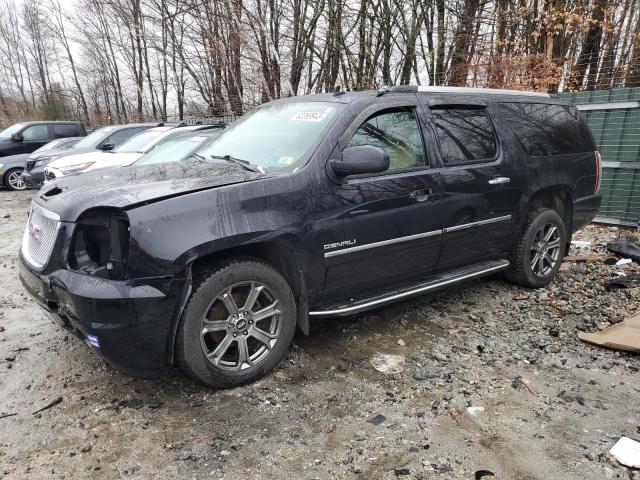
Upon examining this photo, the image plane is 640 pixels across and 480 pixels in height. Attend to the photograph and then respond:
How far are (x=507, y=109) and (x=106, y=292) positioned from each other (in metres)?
3.81

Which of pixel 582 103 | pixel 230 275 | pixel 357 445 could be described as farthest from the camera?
pixel 582 103

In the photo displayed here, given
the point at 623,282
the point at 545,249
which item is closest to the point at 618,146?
the point at 623,282

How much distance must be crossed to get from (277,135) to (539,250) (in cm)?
296

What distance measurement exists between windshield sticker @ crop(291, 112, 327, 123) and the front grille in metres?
1.83

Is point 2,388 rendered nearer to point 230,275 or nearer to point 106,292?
point 106,292

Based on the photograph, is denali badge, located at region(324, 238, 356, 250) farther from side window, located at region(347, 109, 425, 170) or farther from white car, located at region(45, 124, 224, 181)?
white car, located at region(45, 124, 224, 181)

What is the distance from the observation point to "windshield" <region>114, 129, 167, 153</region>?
30.0ft

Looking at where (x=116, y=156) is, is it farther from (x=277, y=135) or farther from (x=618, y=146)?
(x=618, y=146)

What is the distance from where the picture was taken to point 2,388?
3094 millimetres

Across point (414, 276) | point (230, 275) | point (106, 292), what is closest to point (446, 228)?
point (414, 276)

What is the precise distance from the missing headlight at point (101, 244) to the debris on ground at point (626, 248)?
5743 mm

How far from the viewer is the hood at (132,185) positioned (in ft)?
8.94

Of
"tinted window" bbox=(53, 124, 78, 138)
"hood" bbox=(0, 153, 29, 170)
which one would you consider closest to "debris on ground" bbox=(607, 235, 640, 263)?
"hood" bbox=(0, 153, 29, 170)

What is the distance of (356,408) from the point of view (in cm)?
288
